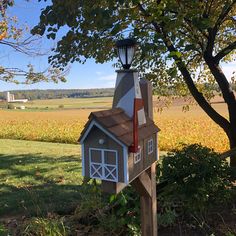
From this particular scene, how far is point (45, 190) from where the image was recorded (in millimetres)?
6477

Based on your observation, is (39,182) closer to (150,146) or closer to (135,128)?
(150,146)

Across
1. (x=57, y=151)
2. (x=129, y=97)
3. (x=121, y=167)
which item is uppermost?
(x=129, y=97)

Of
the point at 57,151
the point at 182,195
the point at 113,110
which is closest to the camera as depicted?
the point at 113,110

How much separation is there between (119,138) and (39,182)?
500 cm

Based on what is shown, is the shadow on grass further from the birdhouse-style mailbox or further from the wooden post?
the birdhouse-style mailbox

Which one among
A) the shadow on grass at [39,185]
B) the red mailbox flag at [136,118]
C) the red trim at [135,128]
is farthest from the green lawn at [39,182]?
the red trim at [135,128]

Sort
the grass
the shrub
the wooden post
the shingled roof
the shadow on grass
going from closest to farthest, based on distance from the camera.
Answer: the shingled roof, the wooden post, the shrub, the shadow on grass, the grass

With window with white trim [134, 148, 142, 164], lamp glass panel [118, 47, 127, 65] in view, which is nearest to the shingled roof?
window with white trim [134, 148, 142, 164]

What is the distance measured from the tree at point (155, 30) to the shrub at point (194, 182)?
1.11 metres

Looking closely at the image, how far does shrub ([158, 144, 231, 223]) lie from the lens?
425 cm

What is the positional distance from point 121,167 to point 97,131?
33cm

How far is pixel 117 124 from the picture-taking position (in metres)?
2.69

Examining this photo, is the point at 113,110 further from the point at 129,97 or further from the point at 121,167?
the point at 121,167

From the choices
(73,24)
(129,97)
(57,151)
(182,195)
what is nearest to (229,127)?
(182,195)
